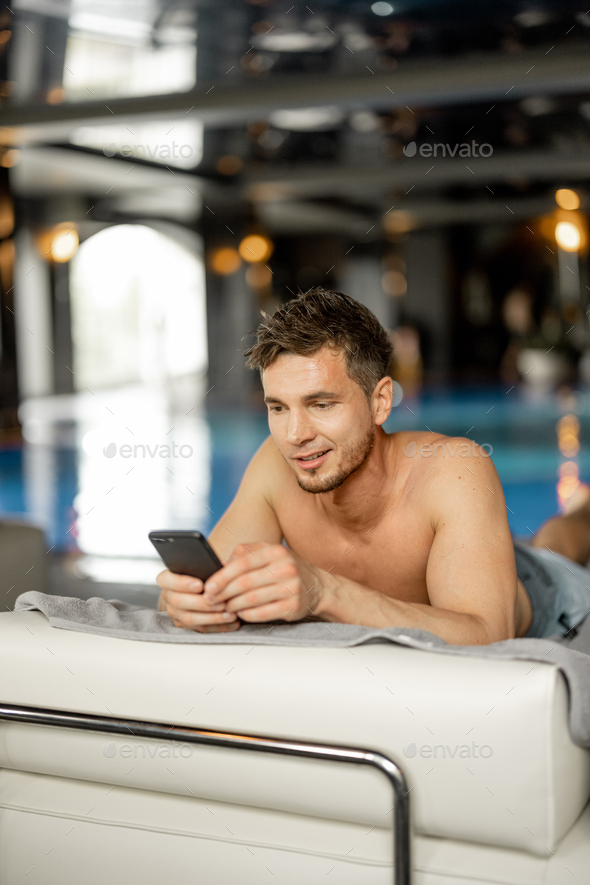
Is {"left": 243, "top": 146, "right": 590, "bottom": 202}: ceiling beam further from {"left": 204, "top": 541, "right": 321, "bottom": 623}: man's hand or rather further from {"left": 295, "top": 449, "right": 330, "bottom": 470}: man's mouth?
{"left": 204, "top": 541, "right": 321, "bottom": 623}: man's hand

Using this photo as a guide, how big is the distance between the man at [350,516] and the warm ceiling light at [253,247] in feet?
47.7

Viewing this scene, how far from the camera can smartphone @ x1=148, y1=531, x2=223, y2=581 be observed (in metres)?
1.32

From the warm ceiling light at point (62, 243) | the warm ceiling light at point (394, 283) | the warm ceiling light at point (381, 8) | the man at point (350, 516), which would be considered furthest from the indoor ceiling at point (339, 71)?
the warm ceiling light at point (394, 283)

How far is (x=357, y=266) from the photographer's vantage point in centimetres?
2098

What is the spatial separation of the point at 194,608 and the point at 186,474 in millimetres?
6339

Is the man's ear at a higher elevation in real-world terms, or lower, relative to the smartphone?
higher

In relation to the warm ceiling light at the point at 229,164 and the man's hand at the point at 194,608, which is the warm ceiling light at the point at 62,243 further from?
the man's hand at the point at 194,608

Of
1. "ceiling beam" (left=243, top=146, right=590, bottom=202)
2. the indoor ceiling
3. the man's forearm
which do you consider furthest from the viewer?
"ceiling beam" (left=243, top=146, right=590, bottom=202)

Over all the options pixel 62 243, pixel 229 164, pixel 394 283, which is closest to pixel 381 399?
pixel 229 164

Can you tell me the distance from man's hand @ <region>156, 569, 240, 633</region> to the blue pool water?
3340 mm

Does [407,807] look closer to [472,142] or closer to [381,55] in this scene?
[381,55]

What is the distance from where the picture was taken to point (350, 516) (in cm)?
188

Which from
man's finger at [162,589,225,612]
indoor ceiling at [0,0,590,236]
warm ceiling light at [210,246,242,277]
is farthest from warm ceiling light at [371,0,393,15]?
warm ceiling light at [210,246,242,277]

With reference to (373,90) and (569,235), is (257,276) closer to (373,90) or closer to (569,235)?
(569,235)
